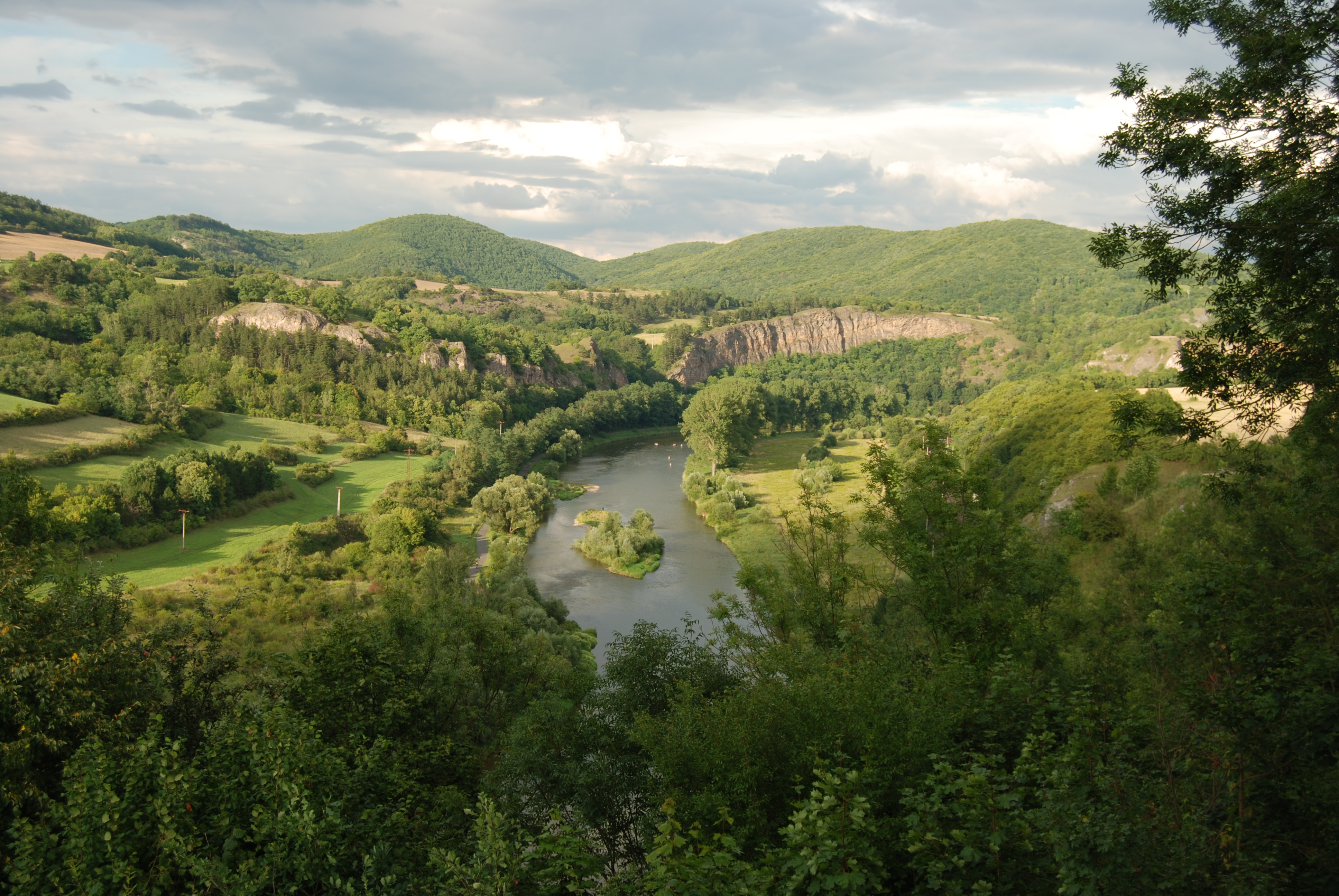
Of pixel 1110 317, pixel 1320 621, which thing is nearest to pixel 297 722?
pixel 1320 621

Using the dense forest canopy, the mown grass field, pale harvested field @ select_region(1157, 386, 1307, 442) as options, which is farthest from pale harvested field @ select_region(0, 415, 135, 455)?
pale harvested field @ select_region(1157, 386, 1307, 442)

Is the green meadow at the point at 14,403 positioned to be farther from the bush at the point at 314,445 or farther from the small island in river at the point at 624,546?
the small island in river at the point at 624,546

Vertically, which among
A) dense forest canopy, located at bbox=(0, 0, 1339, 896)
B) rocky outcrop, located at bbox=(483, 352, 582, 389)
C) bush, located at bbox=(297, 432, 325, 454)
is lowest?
bush, located at bbox=(297, 432, 325, 454)

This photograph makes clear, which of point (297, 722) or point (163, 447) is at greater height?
point (297, 722)

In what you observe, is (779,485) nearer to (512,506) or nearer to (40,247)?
(512,506)

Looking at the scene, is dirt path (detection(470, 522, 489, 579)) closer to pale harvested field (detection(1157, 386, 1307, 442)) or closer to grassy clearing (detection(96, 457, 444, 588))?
grassy clearing (detection(96, 457, 444, 588))

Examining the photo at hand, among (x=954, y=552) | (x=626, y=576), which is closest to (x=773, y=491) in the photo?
(x=626, y=576)

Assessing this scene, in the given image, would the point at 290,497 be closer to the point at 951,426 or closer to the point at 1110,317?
the point at 951,426
